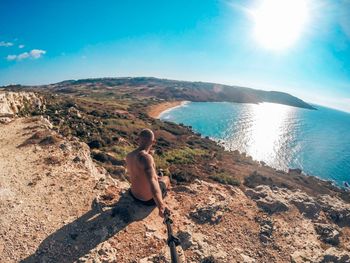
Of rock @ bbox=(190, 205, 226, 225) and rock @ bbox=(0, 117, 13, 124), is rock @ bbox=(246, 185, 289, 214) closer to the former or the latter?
rock @ bbox=(190, 205, 226, 225)

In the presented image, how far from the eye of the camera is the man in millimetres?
8289

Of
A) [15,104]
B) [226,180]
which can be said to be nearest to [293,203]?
[226,180]

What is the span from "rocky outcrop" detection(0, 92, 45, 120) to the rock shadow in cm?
2398

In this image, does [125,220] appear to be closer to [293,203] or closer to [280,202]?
[280,202]

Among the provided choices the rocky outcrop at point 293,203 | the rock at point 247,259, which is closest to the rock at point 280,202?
the rocky outcrop at point 293,203

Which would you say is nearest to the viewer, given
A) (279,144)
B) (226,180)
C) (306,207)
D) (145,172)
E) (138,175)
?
(145,172)

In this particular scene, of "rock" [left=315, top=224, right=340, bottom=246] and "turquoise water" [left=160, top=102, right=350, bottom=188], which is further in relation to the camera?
"turquoise water" [left=160, top=102, right=350, bottom=188]

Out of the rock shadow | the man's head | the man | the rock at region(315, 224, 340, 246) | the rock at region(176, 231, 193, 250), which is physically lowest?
the rock at region(315, 224, 340, 246)

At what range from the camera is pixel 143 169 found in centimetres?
899

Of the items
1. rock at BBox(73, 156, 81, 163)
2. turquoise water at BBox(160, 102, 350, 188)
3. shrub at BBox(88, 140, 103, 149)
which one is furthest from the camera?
turquoise water at BBox(160, 102, 350, 188)

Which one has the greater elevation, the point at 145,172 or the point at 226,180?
the point at 145,172

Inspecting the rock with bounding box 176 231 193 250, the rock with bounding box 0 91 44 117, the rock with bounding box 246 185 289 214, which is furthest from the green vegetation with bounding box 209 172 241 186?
the rock with bounding box 0 91 44 117

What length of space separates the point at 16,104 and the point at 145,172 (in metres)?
34.3

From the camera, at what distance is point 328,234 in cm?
1584
